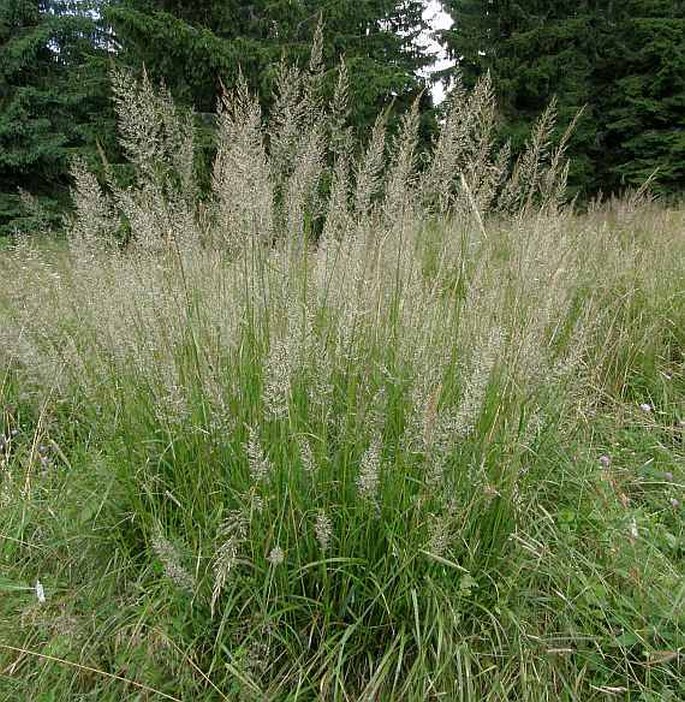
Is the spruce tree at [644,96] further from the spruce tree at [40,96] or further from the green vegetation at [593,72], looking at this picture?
the spruce tree at [40,96]

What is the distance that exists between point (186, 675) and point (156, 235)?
4.34ft

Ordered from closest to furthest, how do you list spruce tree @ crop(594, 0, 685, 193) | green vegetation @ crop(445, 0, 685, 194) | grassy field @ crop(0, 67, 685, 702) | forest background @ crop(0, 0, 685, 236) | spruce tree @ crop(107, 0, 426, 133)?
grassy field @ crop(0, 67, 685, 702) < spruce tree @ crop(107, 0, 426, 133) < forest background @ crop(0, 0, 685, 236) < green vegetation @ crop(445, 0, 685, 194) < spruce tree @ crop(594, 0, 685, 193)

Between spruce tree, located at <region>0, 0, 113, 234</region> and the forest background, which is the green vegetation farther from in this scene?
spruce tree, located at <region>0, 0, 113, 234</region>

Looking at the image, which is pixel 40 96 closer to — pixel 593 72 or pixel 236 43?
pixel 236 43

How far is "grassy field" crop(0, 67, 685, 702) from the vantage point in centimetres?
133

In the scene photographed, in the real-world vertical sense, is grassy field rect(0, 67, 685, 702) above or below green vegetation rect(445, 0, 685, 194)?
below

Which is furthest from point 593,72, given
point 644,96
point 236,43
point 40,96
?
point 40,96

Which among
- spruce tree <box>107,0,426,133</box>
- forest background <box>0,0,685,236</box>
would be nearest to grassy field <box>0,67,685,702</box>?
forest background <box>0,0,685,236</box>

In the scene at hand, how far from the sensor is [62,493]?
1.85 metres

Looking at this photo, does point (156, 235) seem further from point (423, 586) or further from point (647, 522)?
point (647, 522)

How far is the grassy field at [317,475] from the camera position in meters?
1.33

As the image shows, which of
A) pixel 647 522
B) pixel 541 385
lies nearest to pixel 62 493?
pixel 541 385

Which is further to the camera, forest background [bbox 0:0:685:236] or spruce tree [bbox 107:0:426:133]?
forest background [bbox 0:0:685:236]

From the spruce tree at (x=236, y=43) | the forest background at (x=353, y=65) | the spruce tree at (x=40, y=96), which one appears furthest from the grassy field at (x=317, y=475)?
the spruce tree at (x=40, y=96)
